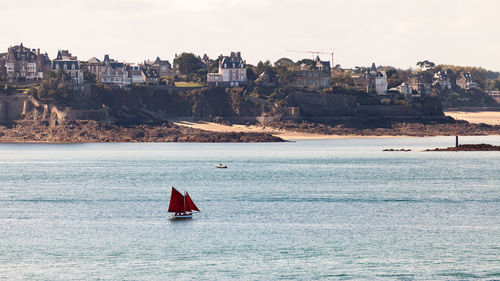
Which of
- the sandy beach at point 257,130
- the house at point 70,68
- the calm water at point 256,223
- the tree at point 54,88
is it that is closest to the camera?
the calm water at point 256,223

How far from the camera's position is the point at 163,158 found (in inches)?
5084

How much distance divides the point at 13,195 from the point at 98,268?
36548 mm

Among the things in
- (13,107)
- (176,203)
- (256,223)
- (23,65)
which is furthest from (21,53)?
(256,223)

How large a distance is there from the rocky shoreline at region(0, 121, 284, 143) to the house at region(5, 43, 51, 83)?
822 inches

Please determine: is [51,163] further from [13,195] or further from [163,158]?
[13,195]

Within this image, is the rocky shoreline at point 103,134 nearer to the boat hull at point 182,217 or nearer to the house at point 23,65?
the house at point 23,65

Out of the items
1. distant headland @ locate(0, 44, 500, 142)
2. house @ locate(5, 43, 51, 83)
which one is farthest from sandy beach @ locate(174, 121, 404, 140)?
house @ locate(5, 43, 51, 83)

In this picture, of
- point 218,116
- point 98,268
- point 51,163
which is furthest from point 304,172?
point 218,116

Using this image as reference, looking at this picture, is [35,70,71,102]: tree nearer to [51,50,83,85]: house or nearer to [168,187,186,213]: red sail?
[51,50,83,85]: house

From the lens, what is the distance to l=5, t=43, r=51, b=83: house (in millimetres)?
195125

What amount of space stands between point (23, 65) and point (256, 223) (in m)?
Result: 152

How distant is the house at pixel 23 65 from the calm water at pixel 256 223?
88.0 meters

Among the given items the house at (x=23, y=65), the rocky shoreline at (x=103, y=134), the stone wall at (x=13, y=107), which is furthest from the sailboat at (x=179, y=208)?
the house at (x=23, y=65)

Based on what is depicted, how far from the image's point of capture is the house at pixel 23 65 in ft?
640
